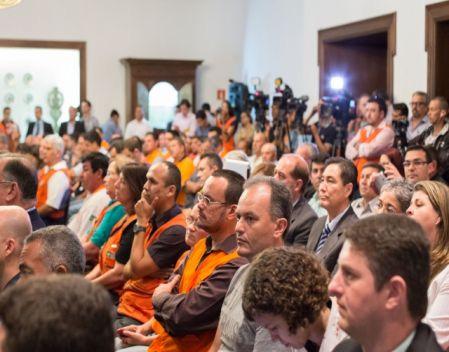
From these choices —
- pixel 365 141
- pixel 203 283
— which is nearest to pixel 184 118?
pixel 365 141

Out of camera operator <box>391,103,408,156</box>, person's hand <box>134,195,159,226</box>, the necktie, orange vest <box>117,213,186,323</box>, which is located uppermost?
camera operator <box>391,103,408,156</box>

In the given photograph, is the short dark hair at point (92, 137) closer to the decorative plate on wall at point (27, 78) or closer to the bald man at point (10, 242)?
the bald man at point (10, 242)

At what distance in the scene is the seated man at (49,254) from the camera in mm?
3014

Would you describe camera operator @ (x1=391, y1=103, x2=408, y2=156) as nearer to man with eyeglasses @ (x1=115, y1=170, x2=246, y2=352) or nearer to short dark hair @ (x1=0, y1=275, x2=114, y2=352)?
man with eyeglasses @ (x1=115, y1=170, x2=246, y2=352)

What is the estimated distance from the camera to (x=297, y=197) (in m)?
4.96

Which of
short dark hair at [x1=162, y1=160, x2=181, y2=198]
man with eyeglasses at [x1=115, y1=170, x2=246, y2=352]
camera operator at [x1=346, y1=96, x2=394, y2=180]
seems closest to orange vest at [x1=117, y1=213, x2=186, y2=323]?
short dark hair at [x1=162, y1=160, x2=181, y2=198]

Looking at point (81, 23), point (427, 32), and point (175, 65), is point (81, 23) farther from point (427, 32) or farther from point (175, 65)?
point (427, 32)

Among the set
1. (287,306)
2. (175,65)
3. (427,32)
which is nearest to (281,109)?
(427,32)

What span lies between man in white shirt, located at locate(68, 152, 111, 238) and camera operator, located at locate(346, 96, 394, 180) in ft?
8.10

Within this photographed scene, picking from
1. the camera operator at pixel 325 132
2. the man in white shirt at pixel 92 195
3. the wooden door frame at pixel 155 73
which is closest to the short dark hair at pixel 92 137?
the camera operator at pixel 325 132

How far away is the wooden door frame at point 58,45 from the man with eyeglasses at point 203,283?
11.7 metres

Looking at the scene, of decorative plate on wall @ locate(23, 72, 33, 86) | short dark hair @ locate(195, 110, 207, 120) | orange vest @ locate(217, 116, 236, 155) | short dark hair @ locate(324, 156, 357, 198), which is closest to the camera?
short dark hair @ locate(324, 156, 357, 198)

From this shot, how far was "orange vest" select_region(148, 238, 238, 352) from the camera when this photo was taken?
325 cm

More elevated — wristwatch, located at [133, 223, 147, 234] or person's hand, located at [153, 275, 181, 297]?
wristwatch, located at [133, 223, 147, 234]
